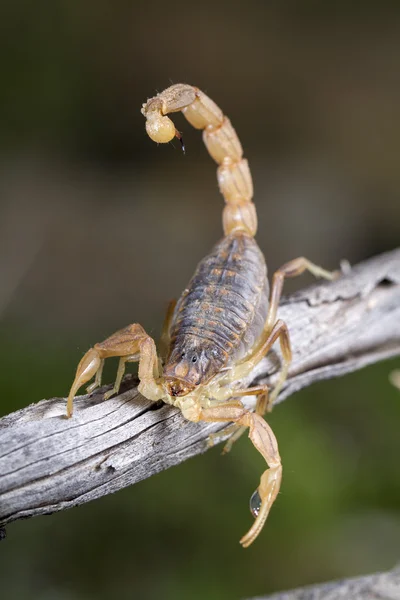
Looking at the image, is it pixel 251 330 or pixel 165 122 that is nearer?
pixel 165 122

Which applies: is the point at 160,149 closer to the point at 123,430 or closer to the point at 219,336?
the point at 219,336

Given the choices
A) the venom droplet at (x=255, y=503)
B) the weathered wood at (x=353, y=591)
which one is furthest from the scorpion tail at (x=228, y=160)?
the weathered wood at (x=353, y=591)

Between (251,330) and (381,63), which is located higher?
(381,63)

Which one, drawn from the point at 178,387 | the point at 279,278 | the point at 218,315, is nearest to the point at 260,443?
the point at 178,387

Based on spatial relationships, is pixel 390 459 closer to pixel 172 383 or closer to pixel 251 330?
pixel 251 330

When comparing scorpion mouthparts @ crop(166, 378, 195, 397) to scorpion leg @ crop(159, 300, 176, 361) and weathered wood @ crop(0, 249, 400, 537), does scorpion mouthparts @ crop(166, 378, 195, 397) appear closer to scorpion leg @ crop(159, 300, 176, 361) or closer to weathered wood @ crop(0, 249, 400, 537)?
weathered wood @ crop(0, 249, 400, 537)

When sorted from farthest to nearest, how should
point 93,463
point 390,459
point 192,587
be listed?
point 390,459 → point 192,587 → point 93,463

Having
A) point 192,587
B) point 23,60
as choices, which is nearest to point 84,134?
point 23,60

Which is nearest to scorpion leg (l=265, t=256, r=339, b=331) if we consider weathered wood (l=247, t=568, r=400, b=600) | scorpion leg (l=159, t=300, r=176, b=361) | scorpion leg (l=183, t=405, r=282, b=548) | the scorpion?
the scorpion
